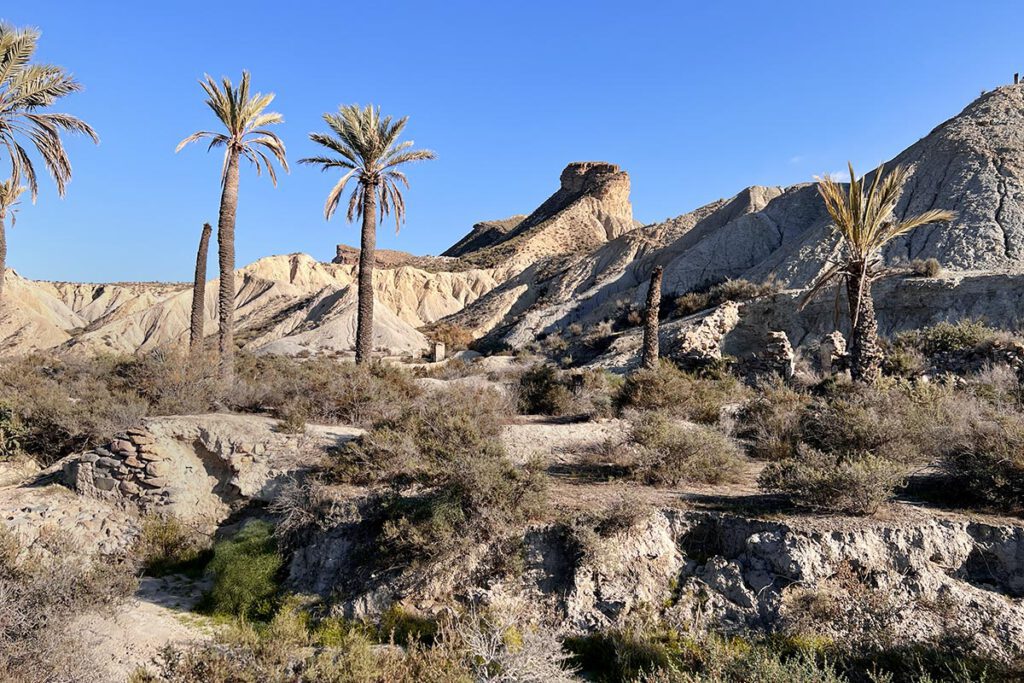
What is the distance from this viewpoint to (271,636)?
5.74 metres

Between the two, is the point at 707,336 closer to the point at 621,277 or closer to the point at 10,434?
the point at 621,277

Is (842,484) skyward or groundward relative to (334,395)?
groundward

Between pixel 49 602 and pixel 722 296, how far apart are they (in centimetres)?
2400

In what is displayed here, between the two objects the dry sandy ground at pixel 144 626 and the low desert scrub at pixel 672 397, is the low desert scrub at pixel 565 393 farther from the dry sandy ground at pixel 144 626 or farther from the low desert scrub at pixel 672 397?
the dry sandy ground at pixel 144 626

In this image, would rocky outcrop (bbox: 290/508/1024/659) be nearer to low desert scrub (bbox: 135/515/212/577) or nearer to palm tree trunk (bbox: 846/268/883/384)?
low desert scrub (bbox: 135/515/212/577)

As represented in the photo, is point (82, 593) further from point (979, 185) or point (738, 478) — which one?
point (979, 185)

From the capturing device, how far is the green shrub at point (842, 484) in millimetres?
6477

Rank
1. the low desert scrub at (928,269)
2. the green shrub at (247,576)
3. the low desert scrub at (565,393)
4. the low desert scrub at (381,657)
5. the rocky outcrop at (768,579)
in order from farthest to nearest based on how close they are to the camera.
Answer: the low desert scrub at (928,269)
the low desert scrub at (565,393)
the green shrub at (247,576)
the rocky outcrop at (768,579)
the low desert scrub at (381,657)

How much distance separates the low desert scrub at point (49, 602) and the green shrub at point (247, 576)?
101 centimetres

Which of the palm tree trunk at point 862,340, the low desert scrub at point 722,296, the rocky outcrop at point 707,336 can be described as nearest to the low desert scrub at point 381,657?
the palm tree trunk at point 862,340

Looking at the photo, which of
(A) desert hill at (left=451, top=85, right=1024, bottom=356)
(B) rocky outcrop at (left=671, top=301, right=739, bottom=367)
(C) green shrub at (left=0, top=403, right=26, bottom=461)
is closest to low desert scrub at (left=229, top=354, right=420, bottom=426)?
(C) green shrub at (left=0, top=403, right=26, bottom=461)

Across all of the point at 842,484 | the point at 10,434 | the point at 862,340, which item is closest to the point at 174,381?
the point at 10,434

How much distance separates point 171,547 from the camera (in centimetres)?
867

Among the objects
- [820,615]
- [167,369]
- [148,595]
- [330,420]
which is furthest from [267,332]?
[820,615]
